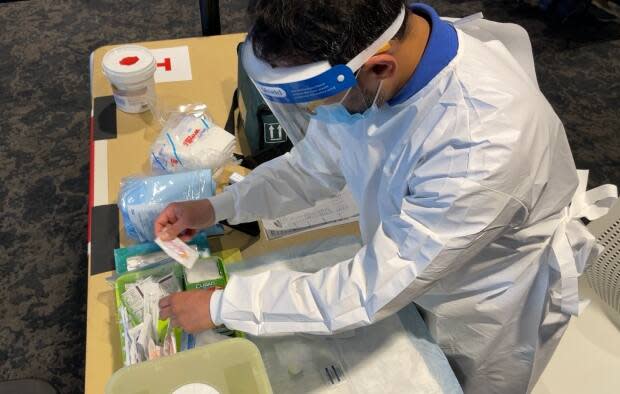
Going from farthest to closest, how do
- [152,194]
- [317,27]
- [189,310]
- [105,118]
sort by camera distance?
1. [105,118]
2. [152,194]
3. [189,310]
4. [317,27]

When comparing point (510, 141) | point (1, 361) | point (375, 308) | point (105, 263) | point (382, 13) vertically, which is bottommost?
point (1, 361)

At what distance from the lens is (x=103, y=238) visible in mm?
1266

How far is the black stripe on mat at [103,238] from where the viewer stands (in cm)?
121

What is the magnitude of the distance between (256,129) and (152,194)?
307mm

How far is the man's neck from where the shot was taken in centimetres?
83

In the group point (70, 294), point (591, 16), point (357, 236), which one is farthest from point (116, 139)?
point (591, 16)

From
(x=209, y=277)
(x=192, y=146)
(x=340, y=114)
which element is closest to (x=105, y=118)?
(x=192, y=146)

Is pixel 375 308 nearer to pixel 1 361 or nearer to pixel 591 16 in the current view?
pixel 1 361

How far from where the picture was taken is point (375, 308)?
0.89 m

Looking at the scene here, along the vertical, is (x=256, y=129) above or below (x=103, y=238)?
above

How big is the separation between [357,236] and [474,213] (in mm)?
491

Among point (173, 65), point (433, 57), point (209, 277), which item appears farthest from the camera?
point (173, 65)

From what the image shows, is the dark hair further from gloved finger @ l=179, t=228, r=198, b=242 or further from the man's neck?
gloved finger @ l=179, t=228, r=198, b=242

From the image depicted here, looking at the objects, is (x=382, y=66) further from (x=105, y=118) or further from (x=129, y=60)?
(x=105, y=118)
